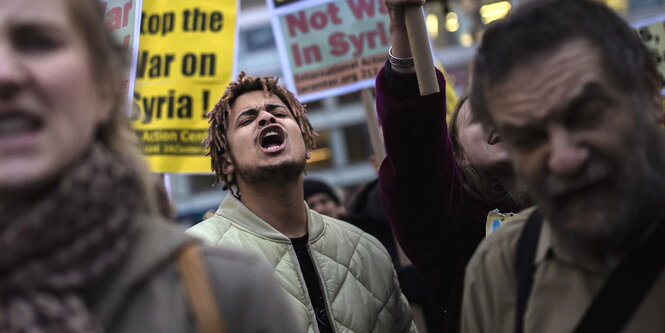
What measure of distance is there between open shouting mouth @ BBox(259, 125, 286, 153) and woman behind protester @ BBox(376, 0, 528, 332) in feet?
1.74

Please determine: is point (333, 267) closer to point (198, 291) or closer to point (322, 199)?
point (198, 291)

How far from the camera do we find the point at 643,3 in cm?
2688

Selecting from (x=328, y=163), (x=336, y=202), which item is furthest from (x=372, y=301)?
(x=328, y=163)

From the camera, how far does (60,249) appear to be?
3.84ft

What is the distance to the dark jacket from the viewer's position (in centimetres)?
241

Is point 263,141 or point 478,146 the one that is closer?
point 478,146

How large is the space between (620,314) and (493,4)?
8.67 metres

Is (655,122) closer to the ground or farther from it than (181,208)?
farther from it

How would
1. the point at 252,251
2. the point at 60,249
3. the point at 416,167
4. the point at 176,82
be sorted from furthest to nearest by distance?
the point at 176,82, the point at 416,167, the point at 252,251, the point at 60,249

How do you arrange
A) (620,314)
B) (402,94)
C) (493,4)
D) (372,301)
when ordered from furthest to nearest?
1. (493,4)
2. (372,301)
3. (402,94)
4. (620,314)

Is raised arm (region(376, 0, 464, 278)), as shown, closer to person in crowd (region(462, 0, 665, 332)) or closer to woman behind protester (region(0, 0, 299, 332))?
person in crowd (region(462, 0, 665, 332))

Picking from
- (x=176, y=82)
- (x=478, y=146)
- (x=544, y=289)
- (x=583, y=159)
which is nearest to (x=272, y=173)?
(x=478, y=146)

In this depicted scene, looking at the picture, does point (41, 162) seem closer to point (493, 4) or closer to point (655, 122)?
point (655, 122)

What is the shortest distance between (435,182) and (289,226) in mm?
653
